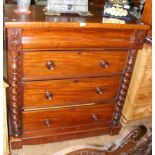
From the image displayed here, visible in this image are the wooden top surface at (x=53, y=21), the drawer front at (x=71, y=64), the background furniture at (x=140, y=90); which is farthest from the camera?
the background furniture at (x=140, y=90)

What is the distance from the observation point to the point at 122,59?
1.62 meters

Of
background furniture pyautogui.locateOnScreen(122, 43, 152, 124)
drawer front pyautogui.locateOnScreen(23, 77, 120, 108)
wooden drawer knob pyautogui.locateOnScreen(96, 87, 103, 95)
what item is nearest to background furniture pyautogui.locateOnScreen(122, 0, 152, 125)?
background furniture pyautogui.locateOnScreen(122, 43, 152, 124)

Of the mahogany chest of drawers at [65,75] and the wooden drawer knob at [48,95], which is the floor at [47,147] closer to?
the mahogany chest of drawers at [65,75]

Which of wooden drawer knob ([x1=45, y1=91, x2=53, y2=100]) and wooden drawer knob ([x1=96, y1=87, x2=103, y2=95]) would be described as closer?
wooden drawer knob ([x1=45, y1=91, x2=53, y2=100])

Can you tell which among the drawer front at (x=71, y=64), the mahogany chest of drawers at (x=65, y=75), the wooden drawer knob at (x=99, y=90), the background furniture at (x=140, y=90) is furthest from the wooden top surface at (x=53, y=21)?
the wooden drawer knob at (x=99, y=90)

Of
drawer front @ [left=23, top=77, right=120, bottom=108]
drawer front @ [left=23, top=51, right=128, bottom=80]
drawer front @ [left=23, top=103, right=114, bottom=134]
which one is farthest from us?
drawer front @ [left=23, top=103, right=114, bottom=134]

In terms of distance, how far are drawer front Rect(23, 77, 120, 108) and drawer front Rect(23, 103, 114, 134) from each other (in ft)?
0.22

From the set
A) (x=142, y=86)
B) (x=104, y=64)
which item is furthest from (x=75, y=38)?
(x=142, y=86)

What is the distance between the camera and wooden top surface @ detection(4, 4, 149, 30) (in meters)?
1.25

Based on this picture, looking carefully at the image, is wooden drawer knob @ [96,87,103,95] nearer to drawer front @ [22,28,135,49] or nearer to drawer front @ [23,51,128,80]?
drawer front @ [23,51,128,80]

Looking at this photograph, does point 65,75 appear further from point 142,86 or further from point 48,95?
point 142,86

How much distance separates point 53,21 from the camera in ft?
4.30

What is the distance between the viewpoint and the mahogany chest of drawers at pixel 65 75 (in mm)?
1351

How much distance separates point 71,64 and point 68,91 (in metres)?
0.21
